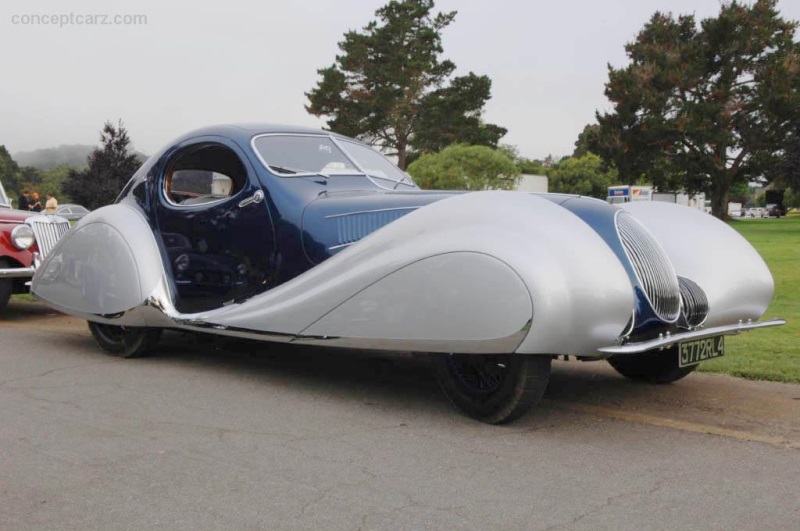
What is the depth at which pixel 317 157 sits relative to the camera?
20.5ft

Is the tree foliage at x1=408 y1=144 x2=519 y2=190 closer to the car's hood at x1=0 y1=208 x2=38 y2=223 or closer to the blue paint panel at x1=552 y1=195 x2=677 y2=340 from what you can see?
the car's hood at x1=0 y1=208 x2=38 y2=223

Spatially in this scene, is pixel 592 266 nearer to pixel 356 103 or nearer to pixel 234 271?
pixel 234 271

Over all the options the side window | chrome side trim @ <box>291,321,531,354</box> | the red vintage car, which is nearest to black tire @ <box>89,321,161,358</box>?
the side window

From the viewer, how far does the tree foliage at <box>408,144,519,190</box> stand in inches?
1818

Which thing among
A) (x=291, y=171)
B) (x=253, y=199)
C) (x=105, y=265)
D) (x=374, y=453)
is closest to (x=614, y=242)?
(x=374, y=453)

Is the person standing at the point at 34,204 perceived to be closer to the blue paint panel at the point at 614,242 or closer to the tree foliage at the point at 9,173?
the blue paint panel at the point at 614,242

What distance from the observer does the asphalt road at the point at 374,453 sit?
325 cm

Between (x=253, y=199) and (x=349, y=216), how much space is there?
3.03 feet

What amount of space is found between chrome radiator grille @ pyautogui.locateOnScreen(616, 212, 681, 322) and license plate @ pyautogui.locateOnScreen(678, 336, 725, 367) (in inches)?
9.8

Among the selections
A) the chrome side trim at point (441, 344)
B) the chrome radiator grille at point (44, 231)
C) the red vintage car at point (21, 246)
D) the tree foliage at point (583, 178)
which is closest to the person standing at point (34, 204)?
the red vintage car at point (21, 246)

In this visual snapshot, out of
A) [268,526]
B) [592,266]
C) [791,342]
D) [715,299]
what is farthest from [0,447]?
[791,342]

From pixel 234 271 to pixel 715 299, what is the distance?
132 inches

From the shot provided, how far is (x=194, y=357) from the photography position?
6.91 m

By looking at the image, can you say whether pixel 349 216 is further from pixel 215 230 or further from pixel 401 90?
pixel 401 90
